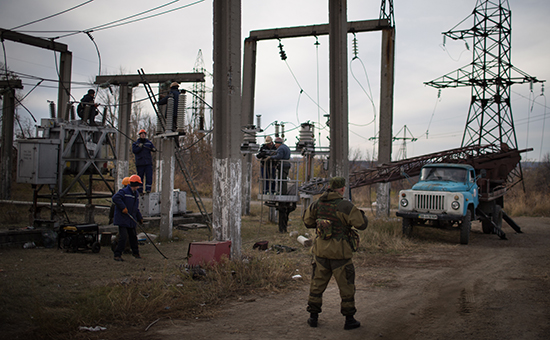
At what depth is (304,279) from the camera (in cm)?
762

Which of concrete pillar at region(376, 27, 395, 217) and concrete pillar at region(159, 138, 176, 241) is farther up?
concrete pillar at region(376, 27, 395, 217)

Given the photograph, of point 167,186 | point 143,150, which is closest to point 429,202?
point 167,186

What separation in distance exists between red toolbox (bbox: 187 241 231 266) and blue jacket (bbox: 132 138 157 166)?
565 centimetres

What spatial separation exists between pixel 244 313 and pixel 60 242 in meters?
5.85

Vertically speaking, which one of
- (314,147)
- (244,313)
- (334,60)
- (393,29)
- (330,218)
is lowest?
(244,313)

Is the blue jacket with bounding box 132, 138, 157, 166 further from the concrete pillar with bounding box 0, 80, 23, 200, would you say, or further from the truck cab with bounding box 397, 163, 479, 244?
the concrete pillar with bounding box 0, 80, 23, 200

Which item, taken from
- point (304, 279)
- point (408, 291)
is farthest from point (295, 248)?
point (408, 291)

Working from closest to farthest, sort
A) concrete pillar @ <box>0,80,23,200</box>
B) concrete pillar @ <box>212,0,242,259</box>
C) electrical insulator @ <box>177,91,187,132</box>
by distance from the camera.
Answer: concrete pillar @ <box>212,0,242,259</box>, electrical insulator @ <box>177,91,187,132</box>, concrete pillar @ <box>0,80,23,200</box>

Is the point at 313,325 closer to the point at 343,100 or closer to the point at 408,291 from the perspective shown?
the point at 408,291

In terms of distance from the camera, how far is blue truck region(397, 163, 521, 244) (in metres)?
12.0

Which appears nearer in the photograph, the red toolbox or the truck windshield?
the red toolbox

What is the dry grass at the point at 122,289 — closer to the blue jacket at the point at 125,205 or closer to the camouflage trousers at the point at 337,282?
the blue jacket at the point at 125,205

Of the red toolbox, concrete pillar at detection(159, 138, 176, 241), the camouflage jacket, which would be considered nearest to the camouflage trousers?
the camouflage jacket

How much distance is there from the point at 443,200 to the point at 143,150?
9.09m
